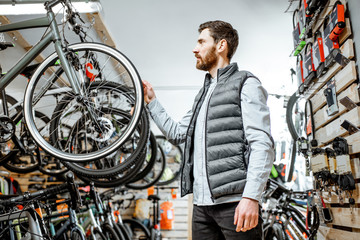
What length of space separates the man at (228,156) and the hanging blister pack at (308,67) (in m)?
1.18

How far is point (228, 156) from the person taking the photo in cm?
151

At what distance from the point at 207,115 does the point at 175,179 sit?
232 inches

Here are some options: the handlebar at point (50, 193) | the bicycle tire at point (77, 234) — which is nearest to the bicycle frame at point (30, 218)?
the handlebar at point (50, 193)

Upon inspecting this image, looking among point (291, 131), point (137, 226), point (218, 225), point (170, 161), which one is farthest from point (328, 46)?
point (170, 161)

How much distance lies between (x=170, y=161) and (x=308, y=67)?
5440mm

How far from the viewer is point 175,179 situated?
24.2 feet

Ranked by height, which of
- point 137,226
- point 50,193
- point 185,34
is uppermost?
point 185,34

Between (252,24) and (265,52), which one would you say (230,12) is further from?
(265,52)

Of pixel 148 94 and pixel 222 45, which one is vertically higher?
pixel 222 45

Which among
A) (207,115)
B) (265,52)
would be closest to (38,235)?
(207,115)

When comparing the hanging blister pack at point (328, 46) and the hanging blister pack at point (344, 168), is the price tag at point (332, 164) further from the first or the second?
the hanging blister pack at point (328, 46)

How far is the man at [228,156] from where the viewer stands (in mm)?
1433

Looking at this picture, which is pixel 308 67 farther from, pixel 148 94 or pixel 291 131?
pixel 291 131

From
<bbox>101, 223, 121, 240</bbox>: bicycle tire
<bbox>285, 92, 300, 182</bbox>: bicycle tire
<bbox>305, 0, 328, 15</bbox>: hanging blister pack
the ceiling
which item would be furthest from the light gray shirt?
<bbox>101, 223, 121, 240</bbox>: bicycle tire
